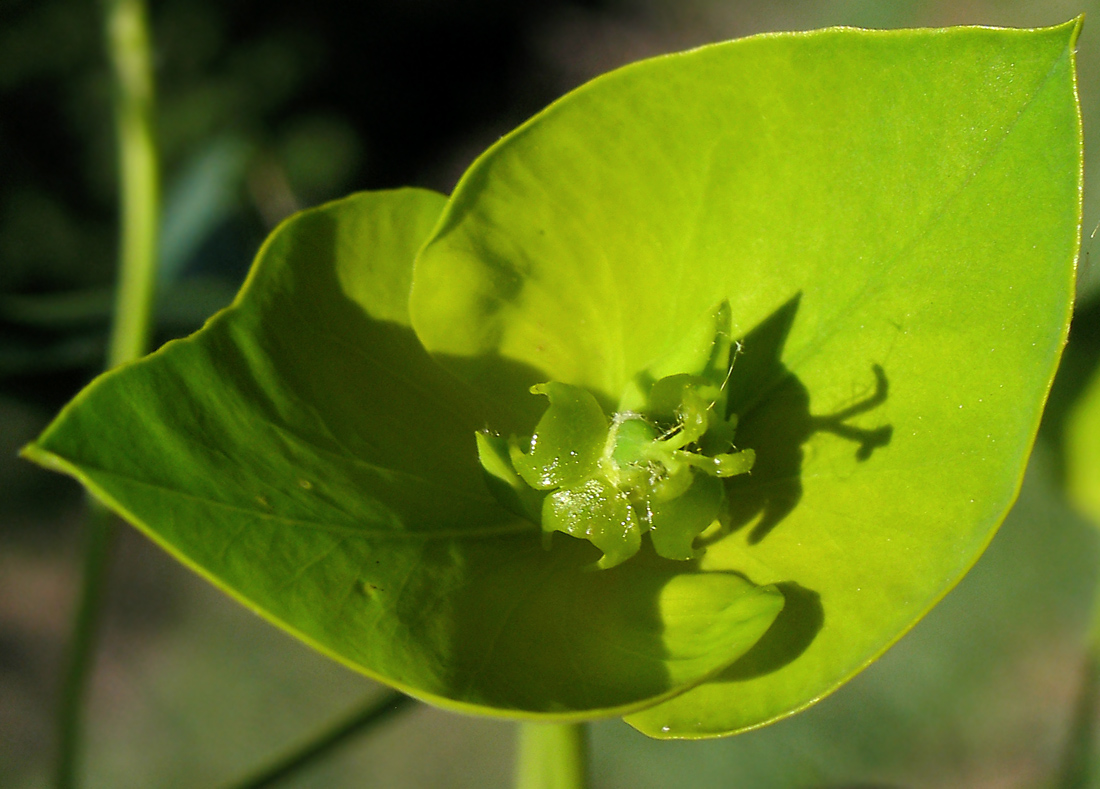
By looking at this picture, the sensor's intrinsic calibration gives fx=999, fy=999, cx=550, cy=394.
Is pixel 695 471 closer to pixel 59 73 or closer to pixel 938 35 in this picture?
pixel 938 35

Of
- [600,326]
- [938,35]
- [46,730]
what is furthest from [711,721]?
[46,730]

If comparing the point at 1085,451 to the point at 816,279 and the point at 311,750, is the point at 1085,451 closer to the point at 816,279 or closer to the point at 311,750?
the point at 816,279

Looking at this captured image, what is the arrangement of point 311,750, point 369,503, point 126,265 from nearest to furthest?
point 369,503 < point 311,750 < point 126,265

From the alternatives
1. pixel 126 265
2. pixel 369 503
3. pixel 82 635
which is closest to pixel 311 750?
pixel 82 635

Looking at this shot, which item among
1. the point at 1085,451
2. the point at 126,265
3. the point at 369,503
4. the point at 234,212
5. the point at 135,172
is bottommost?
the point at 369,503

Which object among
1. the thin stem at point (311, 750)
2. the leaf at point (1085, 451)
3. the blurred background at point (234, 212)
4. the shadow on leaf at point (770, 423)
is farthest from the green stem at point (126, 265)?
the leaf at point (1085, 451)

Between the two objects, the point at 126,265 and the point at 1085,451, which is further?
the point at 126,265

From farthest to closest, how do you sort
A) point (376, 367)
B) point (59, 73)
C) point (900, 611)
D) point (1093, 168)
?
point (59, 73) → point (1093, 168) → point (376, 367) → point (900, 611)

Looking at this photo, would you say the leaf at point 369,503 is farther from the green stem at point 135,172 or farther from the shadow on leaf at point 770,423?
the green stem at point 135,172

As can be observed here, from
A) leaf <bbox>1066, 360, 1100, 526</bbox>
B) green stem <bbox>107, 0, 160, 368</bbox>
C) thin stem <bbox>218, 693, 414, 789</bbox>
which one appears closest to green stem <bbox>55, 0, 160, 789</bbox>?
green stem <bbox>107, 0, 160, 368</bbox>
